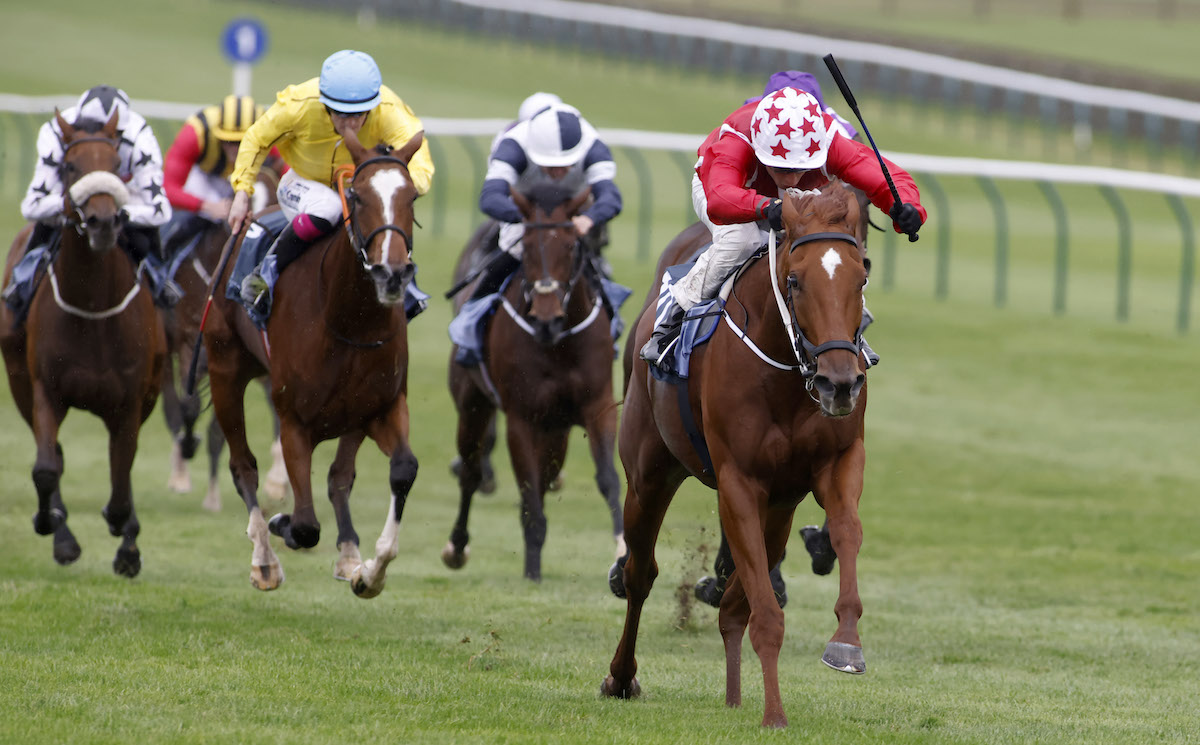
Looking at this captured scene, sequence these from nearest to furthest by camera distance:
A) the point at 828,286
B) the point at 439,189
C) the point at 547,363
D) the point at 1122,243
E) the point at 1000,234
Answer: the point at 828,286, the point at 547,363, the point at 1122,243, the point at 1000,234, the point at 439,189

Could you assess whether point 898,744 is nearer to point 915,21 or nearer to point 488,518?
point 488,518

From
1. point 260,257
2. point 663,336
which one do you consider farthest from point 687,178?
point 663,336

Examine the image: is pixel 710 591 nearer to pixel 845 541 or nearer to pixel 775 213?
pixel 845 541

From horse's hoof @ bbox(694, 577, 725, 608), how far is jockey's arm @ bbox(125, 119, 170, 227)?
138 inches

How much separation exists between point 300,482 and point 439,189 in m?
17.3

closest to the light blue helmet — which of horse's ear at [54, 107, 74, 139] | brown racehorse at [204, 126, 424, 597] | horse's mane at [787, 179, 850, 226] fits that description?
brown racehorse at [204, 126, 424, 597]

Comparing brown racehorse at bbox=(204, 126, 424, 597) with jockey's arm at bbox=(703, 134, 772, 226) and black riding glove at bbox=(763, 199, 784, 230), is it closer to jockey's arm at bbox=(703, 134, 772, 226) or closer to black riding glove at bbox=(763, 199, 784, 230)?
jockey's arm at bbox=(703, 134, 772, 226)

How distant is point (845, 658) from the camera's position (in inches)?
213

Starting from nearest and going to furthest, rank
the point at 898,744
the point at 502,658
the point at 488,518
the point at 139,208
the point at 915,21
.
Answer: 1. the point at 898,744
2. the point at 502,658
3. the point at 139,208
4. the point at 488,518
5. the point at 915,21

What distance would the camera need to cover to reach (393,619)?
8289 millimetres

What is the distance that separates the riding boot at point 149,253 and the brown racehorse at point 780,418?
3543 mm

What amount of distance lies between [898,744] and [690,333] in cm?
165

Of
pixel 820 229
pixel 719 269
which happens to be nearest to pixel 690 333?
pixel 719 269

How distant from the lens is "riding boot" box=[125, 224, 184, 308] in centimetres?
905
